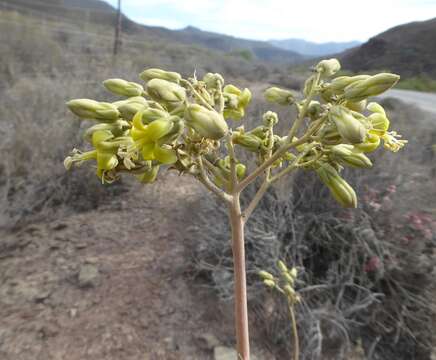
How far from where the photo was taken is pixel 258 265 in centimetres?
286

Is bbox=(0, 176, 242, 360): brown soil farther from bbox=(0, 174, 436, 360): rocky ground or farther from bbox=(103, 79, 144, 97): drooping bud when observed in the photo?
bbox=(103, 79, 144, 97): drooping bud

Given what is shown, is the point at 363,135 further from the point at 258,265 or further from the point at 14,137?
the point at 14,137

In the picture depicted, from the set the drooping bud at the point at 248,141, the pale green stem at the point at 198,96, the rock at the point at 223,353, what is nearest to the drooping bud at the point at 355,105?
the drooping bud at the point at 248,141

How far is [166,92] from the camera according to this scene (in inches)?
34.5

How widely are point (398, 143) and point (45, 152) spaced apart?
3.99 meters

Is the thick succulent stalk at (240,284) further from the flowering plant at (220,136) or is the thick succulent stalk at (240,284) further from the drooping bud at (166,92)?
the drooping bud at (166,92)

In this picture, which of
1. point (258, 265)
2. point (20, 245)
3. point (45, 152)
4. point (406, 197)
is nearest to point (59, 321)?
point (20, 245)

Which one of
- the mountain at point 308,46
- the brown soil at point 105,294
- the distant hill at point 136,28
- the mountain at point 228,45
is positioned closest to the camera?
the brown soil at point 105,294

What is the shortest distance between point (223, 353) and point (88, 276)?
1302 millimetres

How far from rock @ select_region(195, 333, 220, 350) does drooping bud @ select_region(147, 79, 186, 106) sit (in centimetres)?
216

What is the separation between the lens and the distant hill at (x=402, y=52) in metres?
37.5

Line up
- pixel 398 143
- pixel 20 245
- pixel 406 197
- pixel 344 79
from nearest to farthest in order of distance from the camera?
pixel 344 79
pixel 398 143
pixel 406 197
pixel 20 245

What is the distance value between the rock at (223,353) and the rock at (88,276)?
44.7 inches

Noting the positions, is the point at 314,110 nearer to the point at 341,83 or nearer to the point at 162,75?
the point at 341,83
